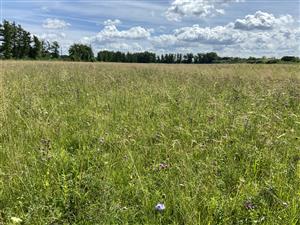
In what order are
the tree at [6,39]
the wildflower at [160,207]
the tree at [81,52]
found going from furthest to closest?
1. the tree at [81,52]
2. the tree at [6,39]
3. the wildflower at [160,207]

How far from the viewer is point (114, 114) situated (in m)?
4.54

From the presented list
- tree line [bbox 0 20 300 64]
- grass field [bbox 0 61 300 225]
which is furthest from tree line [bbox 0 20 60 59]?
grass field [bbox 0 61 300 225]

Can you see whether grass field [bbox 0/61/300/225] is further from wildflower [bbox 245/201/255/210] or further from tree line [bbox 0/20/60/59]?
tree line [bbox 0/20/60/59]

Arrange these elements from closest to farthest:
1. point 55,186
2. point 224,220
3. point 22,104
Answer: point 224,220
point 55,186
point 22,104

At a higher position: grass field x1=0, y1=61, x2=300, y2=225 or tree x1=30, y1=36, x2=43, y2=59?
tree x1=30, y1=36, x2=43, y2=59

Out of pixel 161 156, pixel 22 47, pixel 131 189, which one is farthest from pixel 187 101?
pixel 22 47

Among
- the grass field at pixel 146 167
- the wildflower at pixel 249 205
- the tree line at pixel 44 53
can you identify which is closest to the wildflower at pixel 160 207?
the grass field at pixel 146 167

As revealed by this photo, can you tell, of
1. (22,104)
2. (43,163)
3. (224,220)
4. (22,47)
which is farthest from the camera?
(22,47)

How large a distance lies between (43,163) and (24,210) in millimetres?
568

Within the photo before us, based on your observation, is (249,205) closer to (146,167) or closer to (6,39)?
(146,167)

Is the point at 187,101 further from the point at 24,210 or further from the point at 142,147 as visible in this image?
the point at 24,210

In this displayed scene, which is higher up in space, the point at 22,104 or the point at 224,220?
the point at 22,104

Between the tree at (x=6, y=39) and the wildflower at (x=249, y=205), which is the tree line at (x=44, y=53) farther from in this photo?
the wildflower at (x=249, y=205)

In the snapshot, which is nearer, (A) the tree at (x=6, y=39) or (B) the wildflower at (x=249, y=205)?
(B) the wildflower at (x=249, y=205)
